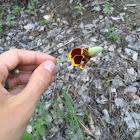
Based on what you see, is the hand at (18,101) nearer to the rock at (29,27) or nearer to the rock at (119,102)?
the rock at (119,102)

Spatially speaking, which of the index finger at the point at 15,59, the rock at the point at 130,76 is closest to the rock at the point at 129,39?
the rock at the point at 130,76

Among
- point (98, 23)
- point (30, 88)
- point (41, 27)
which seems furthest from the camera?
point (41, 27)

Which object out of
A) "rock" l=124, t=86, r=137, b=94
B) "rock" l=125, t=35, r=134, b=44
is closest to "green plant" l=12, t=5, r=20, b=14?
"rock" l=125, t=35, r=134, b=44

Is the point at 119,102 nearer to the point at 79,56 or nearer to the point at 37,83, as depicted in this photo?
the point at 79,56

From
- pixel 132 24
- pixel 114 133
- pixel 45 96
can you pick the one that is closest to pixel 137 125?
pixel 114 133

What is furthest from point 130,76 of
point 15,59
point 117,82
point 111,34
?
point 15,59

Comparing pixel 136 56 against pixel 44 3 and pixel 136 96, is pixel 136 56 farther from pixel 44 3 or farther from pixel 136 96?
pixel 44 3
